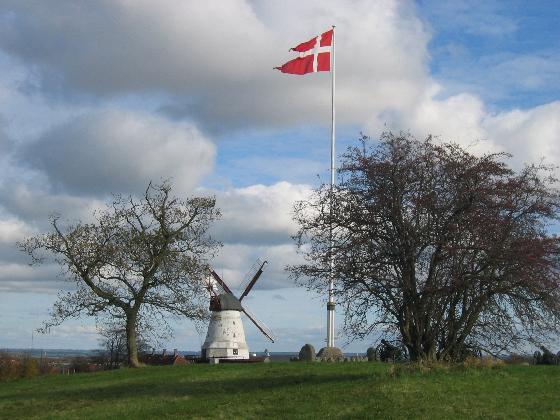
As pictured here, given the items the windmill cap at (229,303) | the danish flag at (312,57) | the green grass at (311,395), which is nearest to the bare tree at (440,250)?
the green grass at (311,395)

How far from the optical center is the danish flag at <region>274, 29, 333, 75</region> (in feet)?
132

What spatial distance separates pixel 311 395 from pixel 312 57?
2239 centimetres

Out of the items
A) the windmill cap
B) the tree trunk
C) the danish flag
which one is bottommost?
the tree trunk

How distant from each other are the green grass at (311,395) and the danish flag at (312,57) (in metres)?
15.6

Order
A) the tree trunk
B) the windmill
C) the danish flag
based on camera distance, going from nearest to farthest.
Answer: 1. the danish flag
2. the tree trunk
3. the windmill

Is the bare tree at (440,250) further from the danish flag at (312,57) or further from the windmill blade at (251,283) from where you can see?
the windmill blade at (251,283)

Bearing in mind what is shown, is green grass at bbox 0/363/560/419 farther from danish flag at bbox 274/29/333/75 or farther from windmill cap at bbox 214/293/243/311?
windmill cap at bbox 214/293/243/311

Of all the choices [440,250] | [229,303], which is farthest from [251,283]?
[440,250]

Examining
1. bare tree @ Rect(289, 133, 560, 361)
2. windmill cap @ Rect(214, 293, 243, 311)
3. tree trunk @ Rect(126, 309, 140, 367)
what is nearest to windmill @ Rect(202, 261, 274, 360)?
windmill cap @ Rect(214, 293, 243, 311)

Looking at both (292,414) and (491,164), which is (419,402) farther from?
(491,164)

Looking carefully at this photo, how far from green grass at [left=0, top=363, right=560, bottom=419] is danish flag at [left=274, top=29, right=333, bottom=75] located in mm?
15611

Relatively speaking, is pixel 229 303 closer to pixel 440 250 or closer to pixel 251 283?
pixel 251 283

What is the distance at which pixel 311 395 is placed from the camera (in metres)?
23.4

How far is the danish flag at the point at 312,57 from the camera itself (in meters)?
40.1
